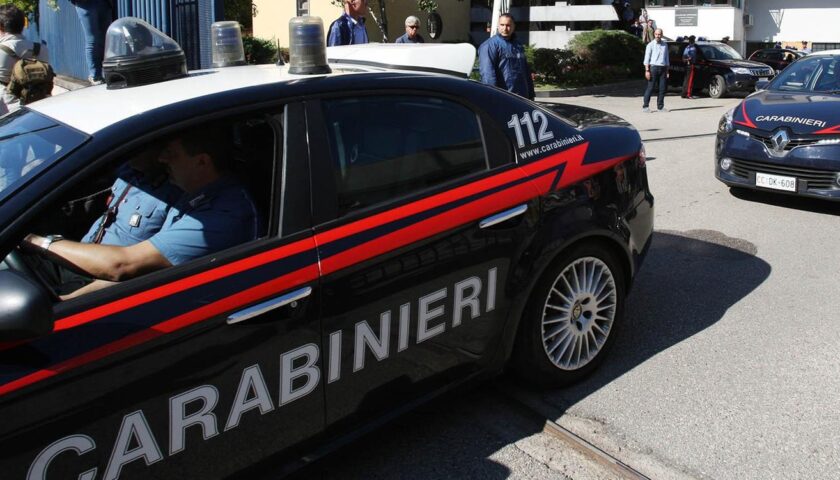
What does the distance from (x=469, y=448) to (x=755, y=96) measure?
20.4ft

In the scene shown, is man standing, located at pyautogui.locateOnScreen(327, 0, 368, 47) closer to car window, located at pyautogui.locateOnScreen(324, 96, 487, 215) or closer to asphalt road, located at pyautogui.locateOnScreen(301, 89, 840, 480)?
asphalt road, located at pyautogui.locateOnScreen(301, 89, 840, 480)

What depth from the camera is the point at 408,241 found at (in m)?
3.01

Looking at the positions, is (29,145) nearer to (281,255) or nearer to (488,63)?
(281,255)

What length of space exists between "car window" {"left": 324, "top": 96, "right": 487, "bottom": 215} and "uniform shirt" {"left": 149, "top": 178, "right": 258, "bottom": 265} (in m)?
0.36

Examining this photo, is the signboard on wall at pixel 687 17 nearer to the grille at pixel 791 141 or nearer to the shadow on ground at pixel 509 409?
the grille at pixel 791 141

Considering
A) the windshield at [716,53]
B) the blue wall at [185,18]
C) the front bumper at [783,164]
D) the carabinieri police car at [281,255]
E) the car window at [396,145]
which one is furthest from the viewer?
the windshield at [716,53]

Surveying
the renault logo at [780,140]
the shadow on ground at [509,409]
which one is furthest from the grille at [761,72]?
the shadow on ground at [509,409]

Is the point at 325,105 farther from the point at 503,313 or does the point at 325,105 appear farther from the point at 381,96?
the point at 503,313

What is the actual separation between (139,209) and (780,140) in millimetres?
5979

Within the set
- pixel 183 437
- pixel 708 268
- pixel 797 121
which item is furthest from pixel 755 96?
pixel 183 437

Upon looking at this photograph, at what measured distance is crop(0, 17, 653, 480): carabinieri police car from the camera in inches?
90.7

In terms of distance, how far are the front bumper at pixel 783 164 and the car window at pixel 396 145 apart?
15.3ft

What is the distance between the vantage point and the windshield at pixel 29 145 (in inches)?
97.4

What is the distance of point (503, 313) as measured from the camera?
11.2 feet
